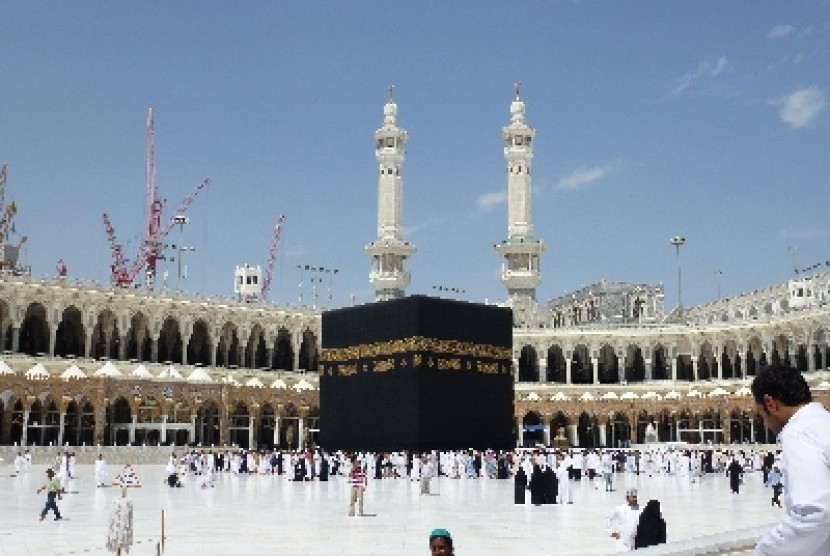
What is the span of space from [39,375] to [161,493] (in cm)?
1573

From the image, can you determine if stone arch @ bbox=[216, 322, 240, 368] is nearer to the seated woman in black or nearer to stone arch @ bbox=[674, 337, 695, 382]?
stone arch @ bbox=[674, 337, 695, 382]

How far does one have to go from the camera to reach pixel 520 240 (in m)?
55.8

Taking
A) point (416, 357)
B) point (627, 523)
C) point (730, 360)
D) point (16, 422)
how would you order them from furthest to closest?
point (730, 360) → point (16, 422) → point (416, 357) → point (627, 523)

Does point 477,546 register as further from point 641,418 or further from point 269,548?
point 641,418

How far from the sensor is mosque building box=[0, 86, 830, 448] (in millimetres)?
34625

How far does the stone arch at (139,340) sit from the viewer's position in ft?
140

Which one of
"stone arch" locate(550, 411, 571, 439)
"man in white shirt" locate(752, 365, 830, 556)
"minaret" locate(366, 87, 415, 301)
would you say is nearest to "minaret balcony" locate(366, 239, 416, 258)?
"minaret" locate(366, 87, 415, 301)

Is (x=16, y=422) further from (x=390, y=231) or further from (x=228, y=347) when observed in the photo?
(x=390, y=231)

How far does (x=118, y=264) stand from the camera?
7381 cm

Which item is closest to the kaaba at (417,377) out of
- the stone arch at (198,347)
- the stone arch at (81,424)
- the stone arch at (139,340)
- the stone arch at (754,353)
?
the stone arch at (81,424)

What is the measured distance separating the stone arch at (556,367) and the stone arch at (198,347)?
20.2 metres

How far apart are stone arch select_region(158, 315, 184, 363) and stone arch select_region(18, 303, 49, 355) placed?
5.19 m

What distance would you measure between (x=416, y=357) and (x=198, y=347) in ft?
73.0

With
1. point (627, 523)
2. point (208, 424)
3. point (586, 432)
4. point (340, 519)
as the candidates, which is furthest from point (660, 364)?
point (627, 523)
